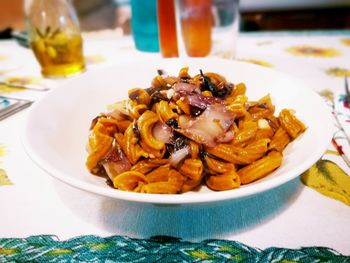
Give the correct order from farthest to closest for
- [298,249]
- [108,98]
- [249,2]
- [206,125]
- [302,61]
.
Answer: [249,2]
[302,61]
[108,98]
[206,125]
[298,249]

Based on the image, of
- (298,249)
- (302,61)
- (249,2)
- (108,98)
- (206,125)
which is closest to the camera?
(298,249)

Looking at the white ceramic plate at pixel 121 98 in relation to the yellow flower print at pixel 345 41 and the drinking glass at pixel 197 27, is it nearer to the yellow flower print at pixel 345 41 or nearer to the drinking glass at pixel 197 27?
the drinking glass at pixel 197 27

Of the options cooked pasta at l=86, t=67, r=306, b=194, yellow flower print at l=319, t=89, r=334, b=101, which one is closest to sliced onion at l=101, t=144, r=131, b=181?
cooked pasta at l=86, t=67, r=306, b=194

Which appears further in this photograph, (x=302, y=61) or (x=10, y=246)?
(x=302, y=61)

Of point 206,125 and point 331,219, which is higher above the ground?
point 206,125

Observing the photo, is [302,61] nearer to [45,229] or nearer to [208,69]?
[208,69]

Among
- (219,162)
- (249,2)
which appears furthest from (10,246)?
(249,2)

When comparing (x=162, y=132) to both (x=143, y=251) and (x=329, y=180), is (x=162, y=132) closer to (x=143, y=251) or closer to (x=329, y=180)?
(x=143, y=251)

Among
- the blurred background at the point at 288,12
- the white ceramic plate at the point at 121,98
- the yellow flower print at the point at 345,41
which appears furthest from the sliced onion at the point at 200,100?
the blurred background at the point at 288,12
